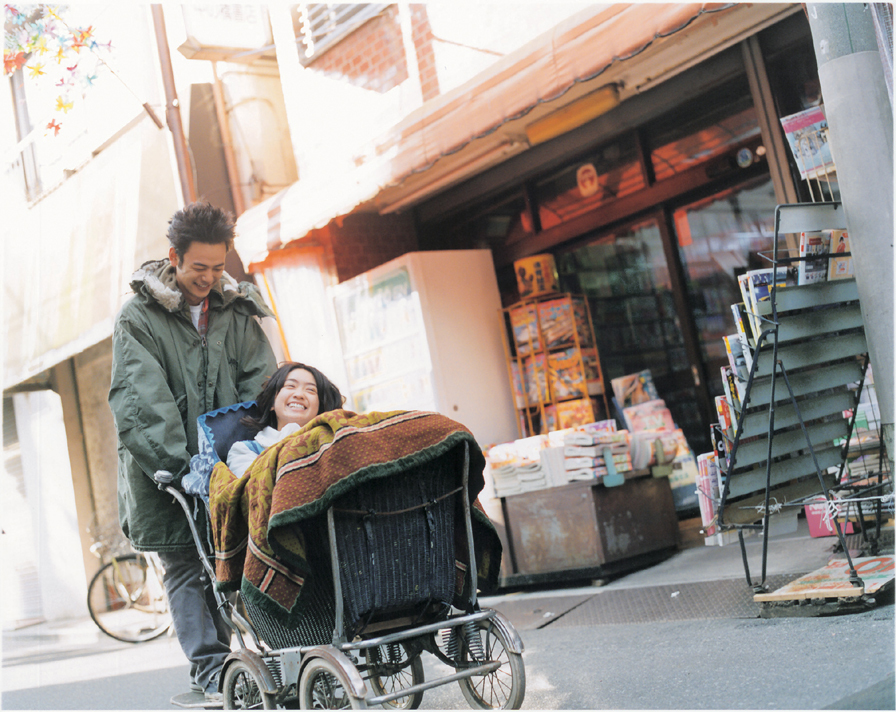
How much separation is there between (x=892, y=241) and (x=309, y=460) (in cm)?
281

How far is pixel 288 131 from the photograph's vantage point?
9.43m

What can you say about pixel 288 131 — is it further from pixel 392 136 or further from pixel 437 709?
pixel 437 709

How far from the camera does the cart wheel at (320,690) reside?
2.85 meters

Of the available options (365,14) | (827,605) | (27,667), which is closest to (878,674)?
(827,605)

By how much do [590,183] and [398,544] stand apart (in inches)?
211

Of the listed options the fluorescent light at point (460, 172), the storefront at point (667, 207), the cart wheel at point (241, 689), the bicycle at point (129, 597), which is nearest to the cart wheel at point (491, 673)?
the cart wheel at point (241, 689)

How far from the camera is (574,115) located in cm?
652

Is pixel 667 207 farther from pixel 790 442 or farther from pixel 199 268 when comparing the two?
pixel 199 268

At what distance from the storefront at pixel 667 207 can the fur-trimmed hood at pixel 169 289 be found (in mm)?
3696

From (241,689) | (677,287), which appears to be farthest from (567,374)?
(241,689)

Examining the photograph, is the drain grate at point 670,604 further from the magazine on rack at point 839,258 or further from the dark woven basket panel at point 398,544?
the dark woven basket panel at point 398,544

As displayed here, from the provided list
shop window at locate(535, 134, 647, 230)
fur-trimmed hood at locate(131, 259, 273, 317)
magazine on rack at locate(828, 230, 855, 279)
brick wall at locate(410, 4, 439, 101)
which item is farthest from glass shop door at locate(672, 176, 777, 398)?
fur-trimmed hood at locate(131, 259, 273, 317)

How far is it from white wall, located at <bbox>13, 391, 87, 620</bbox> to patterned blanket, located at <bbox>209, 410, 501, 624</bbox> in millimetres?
9509

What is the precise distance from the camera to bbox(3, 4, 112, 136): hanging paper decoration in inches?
341
